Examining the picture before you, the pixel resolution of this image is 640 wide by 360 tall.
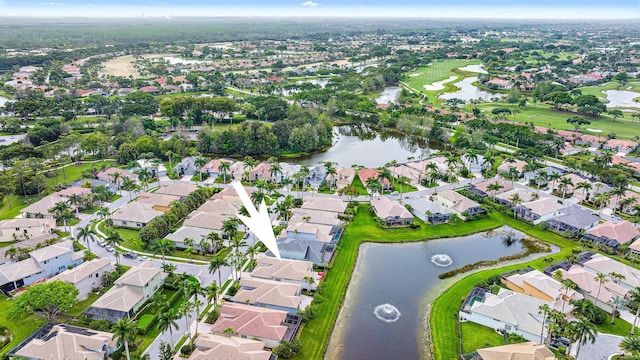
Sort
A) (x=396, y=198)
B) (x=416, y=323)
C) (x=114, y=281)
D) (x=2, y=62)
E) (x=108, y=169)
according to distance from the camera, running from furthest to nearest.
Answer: (x=2, y=62), (x=108, y=169), (x=396, y=198), (x=114, y=281), (x=416, y=323)

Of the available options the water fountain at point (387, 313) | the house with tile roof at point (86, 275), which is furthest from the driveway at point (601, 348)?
the house with tile roof at point (86, 275)

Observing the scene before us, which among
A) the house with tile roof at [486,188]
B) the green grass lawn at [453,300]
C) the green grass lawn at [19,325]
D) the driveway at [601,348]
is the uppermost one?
the house with tile roof at [486,188]

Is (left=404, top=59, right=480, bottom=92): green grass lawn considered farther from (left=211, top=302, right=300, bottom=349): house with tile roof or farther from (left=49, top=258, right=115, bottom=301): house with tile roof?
(left=49, top=258, right=115, bottom=301): house with tile roof

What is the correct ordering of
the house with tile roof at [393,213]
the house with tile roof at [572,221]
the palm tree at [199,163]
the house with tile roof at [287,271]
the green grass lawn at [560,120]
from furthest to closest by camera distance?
1. the green grass lawn at [560,120]
2. the palm tree at [199,163]
3. the house with tile roof at [393,213]
4. the house with tile roof at [572,221]
5. the house with tile roof at [287,271]

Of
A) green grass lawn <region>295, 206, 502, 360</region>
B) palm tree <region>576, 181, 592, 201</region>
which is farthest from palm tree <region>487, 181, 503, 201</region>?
palm tree <region>576, 181, 592, 201</region>

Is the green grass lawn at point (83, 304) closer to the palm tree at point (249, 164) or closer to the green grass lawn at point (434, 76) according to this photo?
the palm tree at point (249, 164)

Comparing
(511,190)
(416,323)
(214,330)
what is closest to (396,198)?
(511,190)

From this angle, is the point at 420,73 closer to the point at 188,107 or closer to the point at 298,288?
the point at 188,107

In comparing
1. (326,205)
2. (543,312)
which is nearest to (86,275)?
(326,205)
